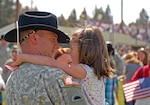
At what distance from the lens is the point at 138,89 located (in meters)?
5.70

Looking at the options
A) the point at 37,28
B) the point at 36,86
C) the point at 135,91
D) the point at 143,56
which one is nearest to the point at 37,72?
the point at 36,86

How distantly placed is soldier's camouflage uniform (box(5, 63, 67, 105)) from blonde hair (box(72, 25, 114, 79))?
83 centimetres

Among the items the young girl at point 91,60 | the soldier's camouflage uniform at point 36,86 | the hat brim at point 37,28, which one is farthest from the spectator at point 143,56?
the soldier's camouflage uniform at point 36,86

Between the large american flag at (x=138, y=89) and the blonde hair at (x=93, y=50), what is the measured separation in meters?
2.65

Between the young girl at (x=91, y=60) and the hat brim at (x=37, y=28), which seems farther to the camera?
the young girl at (x=91, y=60)

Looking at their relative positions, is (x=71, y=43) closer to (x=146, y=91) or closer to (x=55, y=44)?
(x=55, y=44)

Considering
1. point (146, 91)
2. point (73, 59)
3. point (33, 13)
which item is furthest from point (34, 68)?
point (146, 91)

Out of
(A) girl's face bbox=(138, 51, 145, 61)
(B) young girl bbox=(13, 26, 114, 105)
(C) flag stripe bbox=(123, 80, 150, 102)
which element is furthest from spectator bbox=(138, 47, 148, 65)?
(B) young girl bbox=(13, 26, 114, 105)

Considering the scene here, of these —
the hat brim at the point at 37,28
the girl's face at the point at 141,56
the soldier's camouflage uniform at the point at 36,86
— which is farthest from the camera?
the girl's face at the point at 141,56

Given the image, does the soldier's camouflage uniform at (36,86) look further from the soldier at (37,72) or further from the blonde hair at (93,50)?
the blonde hair at (93,50)

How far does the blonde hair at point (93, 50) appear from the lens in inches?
120

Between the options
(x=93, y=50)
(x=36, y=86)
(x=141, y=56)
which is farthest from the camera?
(x=141, y=56)

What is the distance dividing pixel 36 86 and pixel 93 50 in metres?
0.93

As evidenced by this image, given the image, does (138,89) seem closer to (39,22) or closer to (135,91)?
(135,91)
